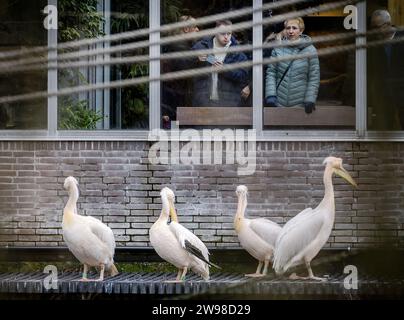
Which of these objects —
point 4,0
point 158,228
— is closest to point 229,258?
point 158,228

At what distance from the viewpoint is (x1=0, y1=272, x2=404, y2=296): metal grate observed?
533 centimetres

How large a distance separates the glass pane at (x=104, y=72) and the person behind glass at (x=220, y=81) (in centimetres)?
24

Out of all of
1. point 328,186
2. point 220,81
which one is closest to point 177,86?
point 220,81

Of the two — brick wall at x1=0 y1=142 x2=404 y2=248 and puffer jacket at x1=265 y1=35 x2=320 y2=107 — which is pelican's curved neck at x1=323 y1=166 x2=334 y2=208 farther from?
puffer jacket at x1=265 y1=35 x2=320 y2=107

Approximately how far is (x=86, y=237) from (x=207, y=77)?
2.98ft

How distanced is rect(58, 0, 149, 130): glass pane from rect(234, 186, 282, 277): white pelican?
0.56 m

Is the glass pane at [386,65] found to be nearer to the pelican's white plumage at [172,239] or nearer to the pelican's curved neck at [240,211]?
the pelican's curved neck at [240,211]

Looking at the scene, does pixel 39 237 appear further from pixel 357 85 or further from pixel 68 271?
pixel 357 85

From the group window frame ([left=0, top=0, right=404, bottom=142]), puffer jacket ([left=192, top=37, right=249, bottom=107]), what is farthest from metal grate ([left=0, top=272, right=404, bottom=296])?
puffer jacket ([left=192, top=37, right=249, bottom=107])

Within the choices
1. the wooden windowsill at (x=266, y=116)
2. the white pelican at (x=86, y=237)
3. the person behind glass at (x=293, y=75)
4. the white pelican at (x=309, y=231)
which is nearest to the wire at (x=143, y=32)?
the person behind glass at (x=293, y=75)

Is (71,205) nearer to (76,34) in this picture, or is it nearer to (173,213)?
(173,213)

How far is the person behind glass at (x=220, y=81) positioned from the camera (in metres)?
5.29

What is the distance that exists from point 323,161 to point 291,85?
0.36m
